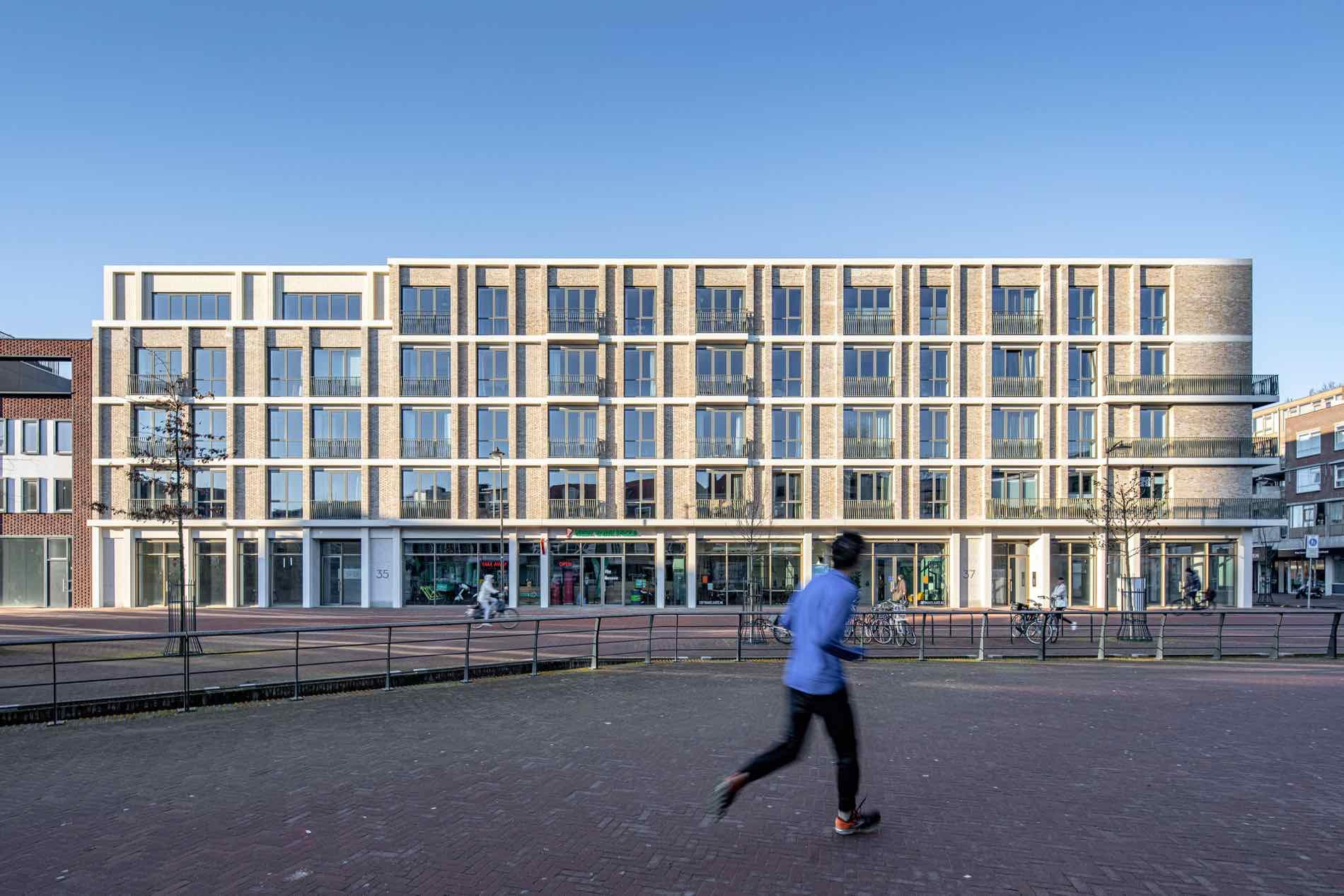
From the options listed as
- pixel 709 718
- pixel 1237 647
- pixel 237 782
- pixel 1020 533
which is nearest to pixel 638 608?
pixel 1020 533

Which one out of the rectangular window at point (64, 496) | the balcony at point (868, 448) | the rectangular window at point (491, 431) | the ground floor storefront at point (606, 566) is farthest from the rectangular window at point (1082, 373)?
the rectangular window at point (64, 496)

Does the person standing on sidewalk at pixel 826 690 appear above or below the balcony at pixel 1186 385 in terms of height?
below

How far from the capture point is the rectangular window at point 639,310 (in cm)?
3919

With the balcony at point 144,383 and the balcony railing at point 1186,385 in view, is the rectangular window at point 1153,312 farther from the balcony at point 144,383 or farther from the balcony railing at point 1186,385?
the balcony at point 144,383

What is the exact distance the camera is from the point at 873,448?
38438 mm

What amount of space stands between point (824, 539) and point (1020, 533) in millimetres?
8990

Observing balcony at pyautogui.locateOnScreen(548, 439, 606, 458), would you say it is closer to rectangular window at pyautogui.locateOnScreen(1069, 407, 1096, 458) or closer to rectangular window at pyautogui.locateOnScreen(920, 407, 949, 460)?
rectangular window at pyautogui.locateOnScreen(920, 407, 949, 460)

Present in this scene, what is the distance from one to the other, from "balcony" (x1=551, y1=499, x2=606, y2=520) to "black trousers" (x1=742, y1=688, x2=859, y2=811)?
3323 cm

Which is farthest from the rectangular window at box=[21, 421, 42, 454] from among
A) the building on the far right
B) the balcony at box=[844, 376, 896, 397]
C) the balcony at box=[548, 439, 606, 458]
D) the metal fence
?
the building on the far right

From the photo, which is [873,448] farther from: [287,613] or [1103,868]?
[1103,868]

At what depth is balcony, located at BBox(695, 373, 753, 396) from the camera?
38.4 m

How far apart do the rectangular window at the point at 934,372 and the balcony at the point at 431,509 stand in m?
22.5

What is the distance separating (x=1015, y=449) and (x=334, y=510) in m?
31.5

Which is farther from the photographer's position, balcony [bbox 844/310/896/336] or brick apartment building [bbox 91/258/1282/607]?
balcony [bbox 844/310/896/336]
